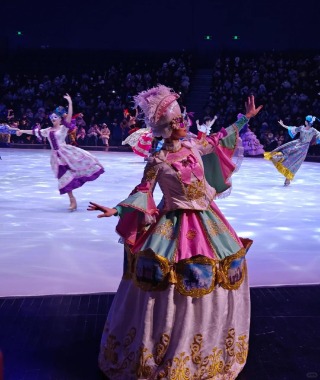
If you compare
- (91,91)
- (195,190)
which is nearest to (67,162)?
(195,190)

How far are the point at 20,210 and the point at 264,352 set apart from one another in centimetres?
485

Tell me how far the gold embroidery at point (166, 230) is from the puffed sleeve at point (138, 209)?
51 millimetres

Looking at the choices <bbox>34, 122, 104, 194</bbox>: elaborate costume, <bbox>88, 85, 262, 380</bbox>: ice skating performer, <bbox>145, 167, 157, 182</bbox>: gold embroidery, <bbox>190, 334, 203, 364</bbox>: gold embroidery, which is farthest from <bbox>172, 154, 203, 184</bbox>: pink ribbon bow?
<bbox>34, 122, 104, 194</bbox>: elaborate costume

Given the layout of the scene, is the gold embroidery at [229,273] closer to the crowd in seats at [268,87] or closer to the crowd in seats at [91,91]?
the crowd in seats at [268,87]

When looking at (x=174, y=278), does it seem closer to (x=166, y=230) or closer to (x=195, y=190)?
(x=166, y=230)

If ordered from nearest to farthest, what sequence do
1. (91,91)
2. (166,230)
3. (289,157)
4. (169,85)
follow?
1. (166,230)
2. (289,157)
3. (169,85)
4. (91,91)

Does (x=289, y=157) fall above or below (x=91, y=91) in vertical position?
below

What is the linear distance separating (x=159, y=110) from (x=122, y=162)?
40.0ft

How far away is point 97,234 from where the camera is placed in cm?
598

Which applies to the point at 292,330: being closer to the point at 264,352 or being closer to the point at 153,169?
the point at 264,352

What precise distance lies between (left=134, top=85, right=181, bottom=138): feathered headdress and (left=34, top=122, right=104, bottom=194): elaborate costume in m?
4.43

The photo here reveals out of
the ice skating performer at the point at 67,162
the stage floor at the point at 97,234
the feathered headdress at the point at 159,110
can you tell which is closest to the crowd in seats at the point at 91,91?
the stage floor at the point at 97,234

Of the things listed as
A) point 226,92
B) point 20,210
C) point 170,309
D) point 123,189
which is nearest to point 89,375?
point 170,309

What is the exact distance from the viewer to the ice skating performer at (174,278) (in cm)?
263
